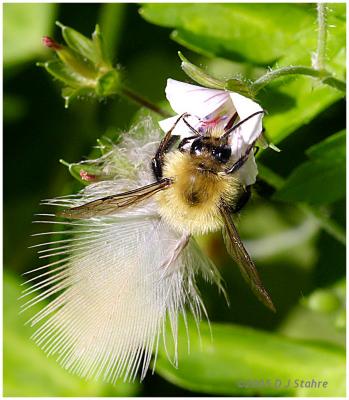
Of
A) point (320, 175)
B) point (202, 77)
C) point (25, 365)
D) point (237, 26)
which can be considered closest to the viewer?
point (202, 77)

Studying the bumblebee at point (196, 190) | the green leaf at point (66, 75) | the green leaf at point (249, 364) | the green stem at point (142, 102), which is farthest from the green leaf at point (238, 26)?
the green leaf at point (249, 364)

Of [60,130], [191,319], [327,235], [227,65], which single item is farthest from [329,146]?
[60,130]

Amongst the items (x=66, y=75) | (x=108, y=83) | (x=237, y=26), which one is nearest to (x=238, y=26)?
(x=237, y=26)

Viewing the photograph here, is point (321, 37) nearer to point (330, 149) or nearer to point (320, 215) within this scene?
point (330, 149)

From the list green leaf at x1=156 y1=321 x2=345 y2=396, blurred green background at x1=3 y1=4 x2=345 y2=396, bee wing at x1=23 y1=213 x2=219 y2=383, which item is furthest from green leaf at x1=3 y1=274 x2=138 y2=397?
bee wing at x1=23 y1=213 x2=219 y2=383

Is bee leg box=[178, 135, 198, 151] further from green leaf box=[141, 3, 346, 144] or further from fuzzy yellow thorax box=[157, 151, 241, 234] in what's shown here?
green leaf box=[141, 3, 346, 144]

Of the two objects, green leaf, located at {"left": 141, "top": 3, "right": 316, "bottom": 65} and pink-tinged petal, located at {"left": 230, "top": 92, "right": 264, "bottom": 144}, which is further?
green leaf, located at {"left": 141, "top": 3, "right": 316, "bottom": 65}

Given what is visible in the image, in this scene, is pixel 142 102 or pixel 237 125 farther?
pixel 142 102
